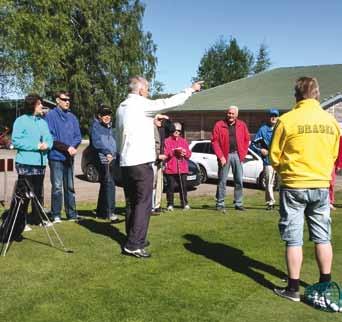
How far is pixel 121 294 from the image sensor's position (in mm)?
5113

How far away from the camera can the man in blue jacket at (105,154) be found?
29.5ft

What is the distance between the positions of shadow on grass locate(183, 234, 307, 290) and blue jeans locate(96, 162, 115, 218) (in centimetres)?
185

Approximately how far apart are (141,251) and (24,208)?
176 cm

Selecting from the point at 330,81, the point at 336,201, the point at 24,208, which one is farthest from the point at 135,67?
the point at 24,208

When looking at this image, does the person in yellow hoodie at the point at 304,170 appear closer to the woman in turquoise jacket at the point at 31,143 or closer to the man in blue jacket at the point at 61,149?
the woman in turquoise jacket at the point at 31,143

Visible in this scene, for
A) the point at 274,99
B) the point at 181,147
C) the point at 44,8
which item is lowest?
the point at 181,147

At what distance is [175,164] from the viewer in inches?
413

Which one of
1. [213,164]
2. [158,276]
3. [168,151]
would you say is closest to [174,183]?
[168,151]

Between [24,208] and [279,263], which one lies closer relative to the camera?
[279,263]

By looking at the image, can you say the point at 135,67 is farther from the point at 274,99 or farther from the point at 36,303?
the point at 36,303

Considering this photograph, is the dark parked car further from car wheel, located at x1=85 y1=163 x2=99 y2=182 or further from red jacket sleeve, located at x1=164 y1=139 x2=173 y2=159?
red jacket sleeve, located at x1=164 y1=139 x2=173 y2=159

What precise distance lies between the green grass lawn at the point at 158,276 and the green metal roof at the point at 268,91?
2283 cm

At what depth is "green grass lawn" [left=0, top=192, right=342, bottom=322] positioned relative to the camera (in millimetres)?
4691

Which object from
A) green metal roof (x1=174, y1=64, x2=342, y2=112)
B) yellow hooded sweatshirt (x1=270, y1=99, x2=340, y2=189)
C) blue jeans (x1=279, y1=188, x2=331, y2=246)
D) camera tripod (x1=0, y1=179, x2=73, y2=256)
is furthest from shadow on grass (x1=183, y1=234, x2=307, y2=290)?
green metal roof (x1=174, y1=64, x2=342, y2=112)
